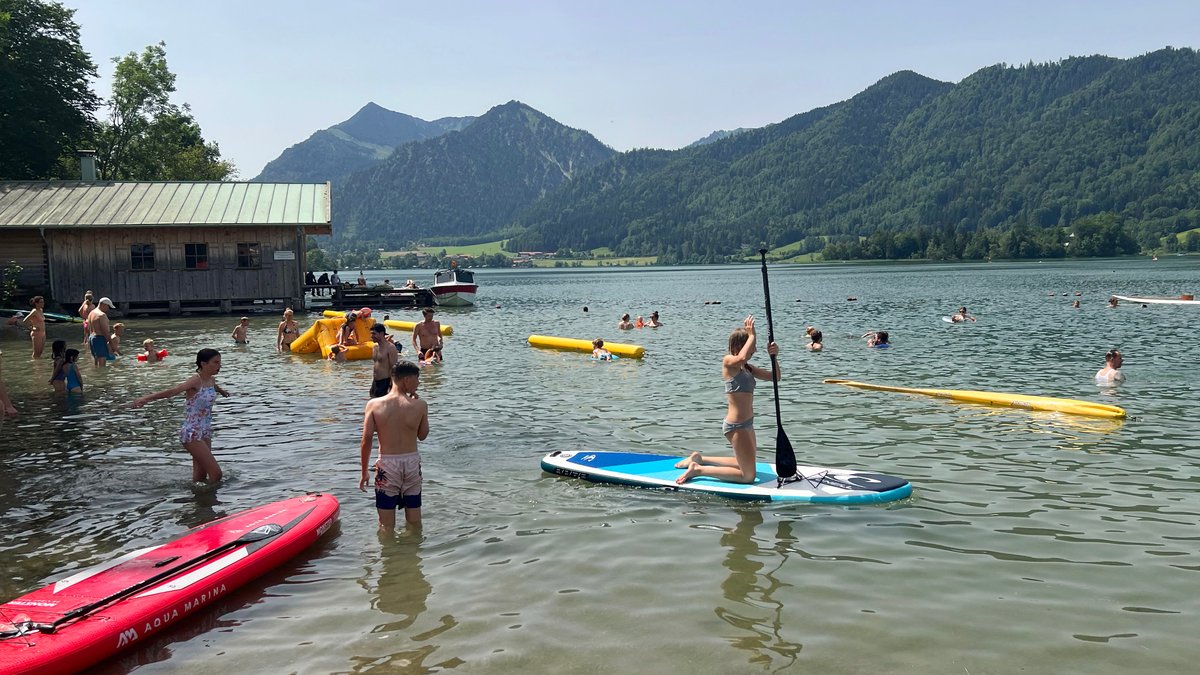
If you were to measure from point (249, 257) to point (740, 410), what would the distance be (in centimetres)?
3736

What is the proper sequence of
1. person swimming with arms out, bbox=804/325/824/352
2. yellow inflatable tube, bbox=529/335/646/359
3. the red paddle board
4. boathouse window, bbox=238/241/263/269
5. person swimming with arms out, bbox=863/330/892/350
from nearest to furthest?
the red paddle board → yellow inflatable tube, bbox=529/335/646/359 → person swimming with arms out, bbox=804/325/824/352 → person swimming with arms out, bbox=863/330/892/350 → boathouse window, bbox=238/241/263/269

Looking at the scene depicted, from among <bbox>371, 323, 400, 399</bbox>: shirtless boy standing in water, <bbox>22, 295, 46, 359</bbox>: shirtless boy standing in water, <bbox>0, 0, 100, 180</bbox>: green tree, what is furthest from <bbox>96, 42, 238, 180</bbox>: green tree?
<bbox>371, 323, 400, 399</bbox>: shirtless boy standing in water

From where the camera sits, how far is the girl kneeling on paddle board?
1005cm

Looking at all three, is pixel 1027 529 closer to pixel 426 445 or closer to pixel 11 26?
pixel 426 445

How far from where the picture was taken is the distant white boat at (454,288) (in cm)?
5706

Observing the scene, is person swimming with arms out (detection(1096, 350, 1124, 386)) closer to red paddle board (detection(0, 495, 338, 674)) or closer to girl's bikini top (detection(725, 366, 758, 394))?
girl's bikini top (detection(725, 366, 758, 394))

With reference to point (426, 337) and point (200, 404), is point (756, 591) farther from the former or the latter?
point (426, 337)

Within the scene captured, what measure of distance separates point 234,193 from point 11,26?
61.9 ft

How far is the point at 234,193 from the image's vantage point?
44.5 meters

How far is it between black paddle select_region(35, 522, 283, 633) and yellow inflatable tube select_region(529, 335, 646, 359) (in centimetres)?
1799

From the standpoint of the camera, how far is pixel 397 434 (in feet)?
28.1

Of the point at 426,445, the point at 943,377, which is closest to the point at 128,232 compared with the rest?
the point at 426,445

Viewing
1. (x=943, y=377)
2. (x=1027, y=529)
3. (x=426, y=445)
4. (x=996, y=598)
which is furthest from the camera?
(x=943, y=377)

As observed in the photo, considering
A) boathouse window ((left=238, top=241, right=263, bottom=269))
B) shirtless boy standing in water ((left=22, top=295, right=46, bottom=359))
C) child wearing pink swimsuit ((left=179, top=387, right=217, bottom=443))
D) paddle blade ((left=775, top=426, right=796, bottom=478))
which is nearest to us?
paddle blade ((left=775, top=426, right=796, bottom=478))
